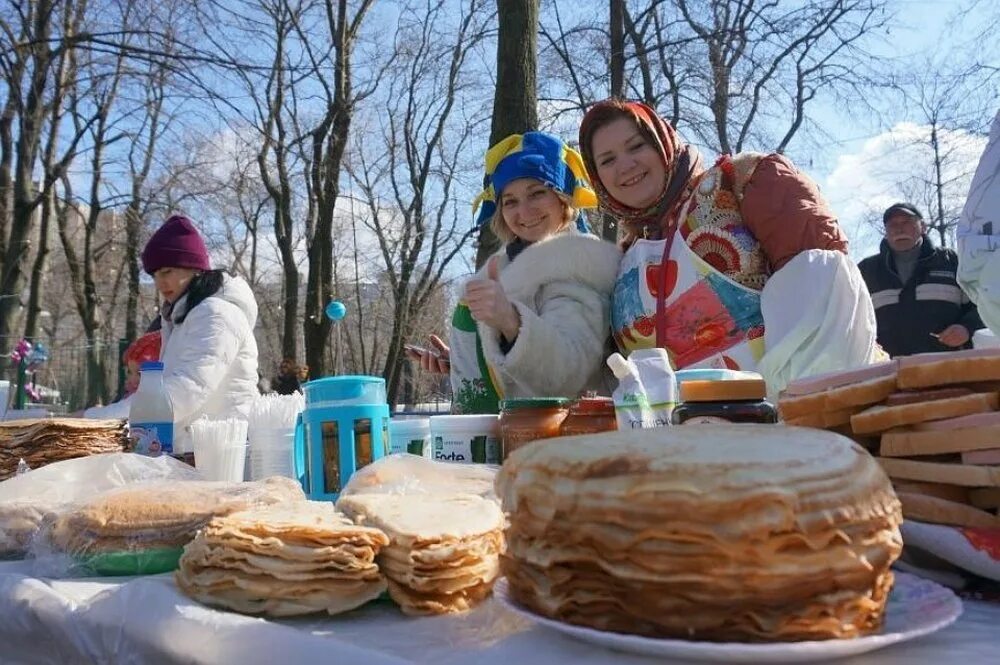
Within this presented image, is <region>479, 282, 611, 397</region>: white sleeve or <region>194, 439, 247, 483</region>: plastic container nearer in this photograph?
<region>194, 439, 247, 483</region>: plastic container

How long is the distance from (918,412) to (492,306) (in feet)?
3.77

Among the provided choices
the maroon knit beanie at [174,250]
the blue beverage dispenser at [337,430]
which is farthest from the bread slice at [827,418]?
the maroon knit beanie at [174,250]

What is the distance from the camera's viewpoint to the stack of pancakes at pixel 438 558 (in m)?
0.89

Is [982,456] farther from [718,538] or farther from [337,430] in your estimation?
[337,430]

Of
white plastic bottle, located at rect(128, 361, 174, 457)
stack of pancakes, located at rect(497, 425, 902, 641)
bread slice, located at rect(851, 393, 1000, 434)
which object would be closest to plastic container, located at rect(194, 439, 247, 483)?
white plastic bottle, located at rect(128, 361, 174, 457)

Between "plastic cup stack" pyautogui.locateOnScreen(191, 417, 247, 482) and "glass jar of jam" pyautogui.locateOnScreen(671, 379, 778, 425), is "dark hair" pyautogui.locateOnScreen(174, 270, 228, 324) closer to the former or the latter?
"plastic cup stack" pyautogui.locateOnScreen(191, 417, 247, 482)

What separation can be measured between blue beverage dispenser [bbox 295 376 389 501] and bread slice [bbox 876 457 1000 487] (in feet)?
Answer: 2.98

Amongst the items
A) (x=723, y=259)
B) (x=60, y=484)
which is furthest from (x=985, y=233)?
(x=60, y=484)

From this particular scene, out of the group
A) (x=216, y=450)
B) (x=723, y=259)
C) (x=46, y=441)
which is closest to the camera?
(x=216, y=450)

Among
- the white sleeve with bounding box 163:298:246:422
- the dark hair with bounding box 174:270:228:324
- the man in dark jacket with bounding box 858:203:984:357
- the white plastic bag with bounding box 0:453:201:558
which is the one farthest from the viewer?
the man in dark jacket with bounding box 858:203:984:357

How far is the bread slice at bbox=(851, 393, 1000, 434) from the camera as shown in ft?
2.84

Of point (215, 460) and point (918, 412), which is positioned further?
point (215, 460)

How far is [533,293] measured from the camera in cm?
225

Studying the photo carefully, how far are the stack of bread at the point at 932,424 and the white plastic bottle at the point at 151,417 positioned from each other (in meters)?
1.44
